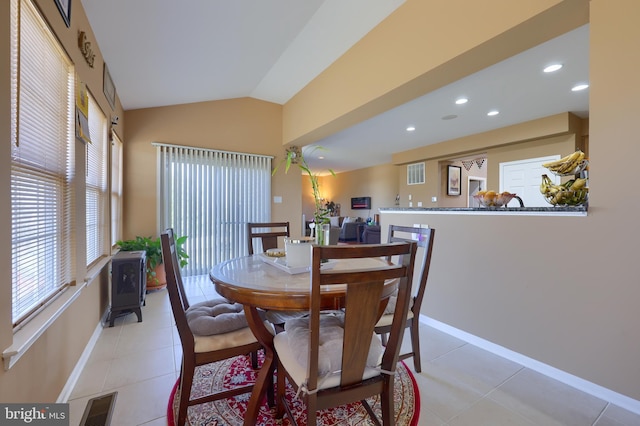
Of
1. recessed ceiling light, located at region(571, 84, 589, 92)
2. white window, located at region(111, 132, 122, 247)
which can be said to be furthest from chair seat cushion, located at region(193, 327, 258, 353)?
recessed ceiling light, located at region(571, 84, 589, 92)

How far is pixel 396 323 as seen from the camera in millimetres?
1130

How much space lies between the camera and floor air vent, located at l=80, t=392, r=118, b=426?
4.59 feet

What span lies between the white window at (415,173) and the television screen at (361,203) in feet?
6.99

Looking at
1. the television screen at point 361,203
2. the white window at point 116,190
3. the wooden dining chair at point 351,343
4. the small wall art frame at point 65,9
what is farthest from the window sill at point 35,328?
the television screen at point 361,203

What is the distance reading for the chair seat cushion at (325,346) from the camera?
1.09 metres

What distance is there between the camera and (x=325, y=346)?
1.13 metres

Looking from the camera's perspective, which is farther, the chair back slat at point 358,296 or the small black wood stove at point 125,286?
the small black wood stove at point 125,286

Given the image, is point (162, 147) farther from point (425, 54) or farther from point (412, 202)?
point (412, 202)

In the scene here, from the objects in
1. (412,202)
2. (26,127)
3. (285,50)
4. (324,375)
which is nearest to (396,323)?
(324,375)

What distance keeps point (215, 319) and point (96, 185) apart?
6.76 feet

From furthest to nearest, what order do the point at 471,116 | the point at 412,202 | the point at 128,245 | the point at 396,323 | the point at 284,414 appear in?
the point at 412,202 → the point at 471,116 → the point at 128,245 → the point at 284,414 → the point at 396,323

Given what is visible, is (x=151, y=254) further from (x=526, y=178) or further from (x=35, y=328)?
(x=526, y=178)

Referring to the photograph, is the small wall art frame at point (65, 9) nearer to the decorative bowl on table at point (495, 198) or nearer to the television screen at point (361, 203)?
the decorative bowl on table at point (495, 198)

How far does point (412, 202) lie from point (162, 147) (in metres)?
5.86
